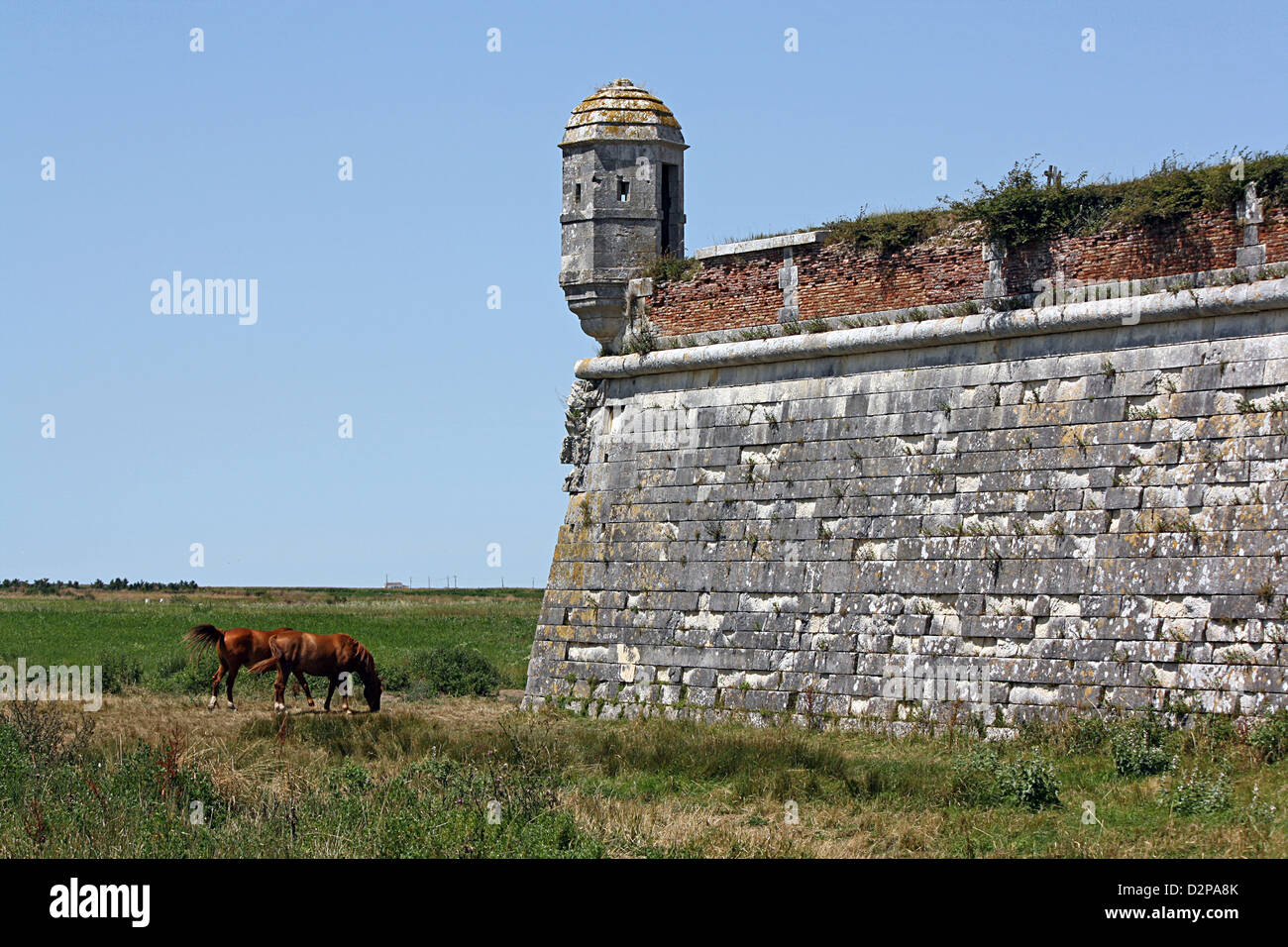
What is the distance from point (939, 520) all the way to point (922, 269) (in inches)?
111

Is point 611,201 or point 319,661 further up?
point 611,201

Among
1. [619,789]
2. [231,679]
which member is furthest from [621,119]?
[619,789]

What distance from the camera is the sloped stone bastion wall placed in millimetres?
13711

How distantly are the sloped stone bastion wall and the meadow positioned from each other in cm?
62

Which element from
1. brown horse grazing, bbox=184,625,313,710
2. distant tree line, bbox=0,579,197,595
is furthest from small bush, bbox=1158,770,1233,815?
distant tree line, bbox=0,579,197,595

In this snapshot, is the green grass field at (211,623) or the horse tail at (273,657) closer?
the horse tail at (273,657)

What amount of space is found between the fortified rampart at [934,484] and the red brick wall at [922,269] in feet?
0.10

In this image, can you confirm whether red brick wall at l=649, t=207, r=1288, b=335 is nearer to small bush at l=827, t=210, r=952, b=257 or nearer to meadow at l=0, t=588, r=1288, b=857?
small bush at l=827, t=210, r=952, b=257

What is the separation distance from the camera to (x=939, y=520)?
623 inches

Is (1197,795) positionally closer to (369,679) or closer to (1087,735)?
(1087,735)

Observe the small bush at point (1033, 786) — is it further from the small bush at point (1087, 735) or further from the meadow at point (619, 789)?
the small bush at point (1087, 735)

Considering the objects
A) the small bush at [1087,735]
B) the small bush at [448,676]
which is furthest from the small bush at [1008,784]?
the small bush at [448,676]

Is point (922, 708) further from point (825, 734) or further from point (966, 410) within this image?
point (966, 410)

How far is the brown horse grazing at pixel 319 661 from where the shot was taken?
61.6 feet
